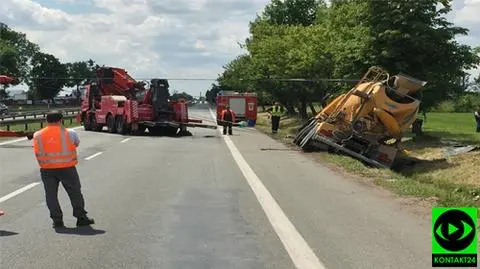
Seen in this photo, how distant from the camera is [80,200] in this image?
8555 mm

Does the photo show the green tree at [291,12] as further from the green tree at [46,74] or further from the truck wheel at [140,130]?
the green tree at [46,74]

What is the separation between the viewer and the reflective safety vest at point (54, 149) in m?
8.43

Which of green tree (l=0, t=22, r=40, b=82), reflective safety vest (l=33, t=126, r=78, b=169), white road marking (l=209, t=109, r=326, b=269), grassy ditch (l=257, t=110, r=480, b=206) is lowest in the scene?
grassy ditch (l=257, t=110, r=480, b=206)

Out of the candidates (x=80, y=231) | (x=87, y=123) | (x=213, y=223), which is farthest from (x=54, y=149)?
(x=87, y=123)

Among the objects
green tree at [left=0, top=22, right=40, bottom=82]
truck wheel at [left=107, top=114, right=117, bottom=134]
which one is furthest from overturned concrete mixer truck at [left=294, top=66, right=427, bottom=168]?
green tree at [left=0, top=22, right=40, bottom=82]

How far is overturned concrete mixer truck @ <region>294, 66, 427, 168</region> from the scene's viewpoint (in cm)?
2052

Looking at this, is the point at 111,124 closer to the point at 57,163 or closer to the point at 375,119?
the point at 375,119

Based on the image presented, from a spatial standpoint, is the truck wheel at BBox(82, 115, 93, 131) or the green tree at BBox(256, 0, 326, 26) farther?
the green tree at BBox(256, 0, 326, 26)

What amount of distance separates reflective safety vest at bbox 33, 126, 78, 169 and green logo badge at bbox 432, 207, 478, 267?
468 cm

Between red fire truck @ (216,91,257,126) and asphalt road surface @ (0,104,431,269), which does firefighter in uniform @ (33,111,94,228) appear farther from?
red fire truck @ (216,91,257,126)

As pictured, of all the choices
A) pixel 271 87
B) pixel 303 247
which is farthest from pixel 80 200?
pixel 271 87

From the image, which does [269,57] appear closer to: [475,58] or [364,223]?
[475,58]

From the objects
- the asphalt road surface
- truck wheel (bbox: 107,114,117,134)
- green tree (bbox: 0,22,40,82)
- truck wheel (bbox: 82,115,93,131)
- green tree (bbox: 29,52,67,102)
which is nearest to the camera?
the asphalt road surface

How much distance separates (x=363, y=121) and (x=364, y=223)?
40.5ft
